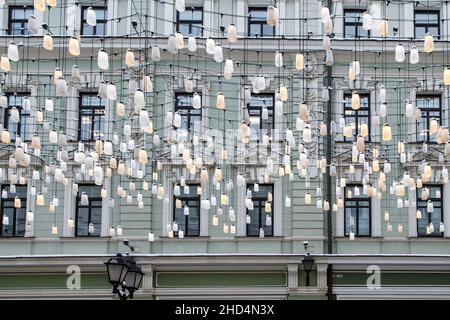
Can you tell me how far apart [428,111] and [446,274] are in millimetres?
4865

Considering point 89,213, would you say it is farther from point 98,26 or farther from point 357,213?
point 357,213

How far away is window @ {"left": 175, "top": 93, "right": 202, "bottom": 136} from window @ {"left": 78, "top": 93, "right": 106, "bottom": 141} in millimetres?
2274

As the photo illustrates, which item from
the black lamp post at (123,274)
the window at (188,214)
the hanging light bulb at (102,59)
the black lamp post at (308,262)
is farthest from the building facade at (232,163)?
the black lamp post at (123,274)

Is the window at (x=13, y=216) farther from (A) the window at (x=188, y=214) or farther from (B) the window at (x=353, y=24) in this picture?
(B) the window at (x=353, y=24)

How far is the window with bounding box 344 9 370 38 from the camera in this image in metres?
26.6

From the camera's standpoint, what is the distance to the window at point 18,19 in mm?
26656

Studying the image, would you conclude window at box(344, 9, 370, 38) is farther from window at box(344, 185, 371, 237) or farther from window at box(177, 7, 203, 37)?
window at box(344, 185, 371, 237)

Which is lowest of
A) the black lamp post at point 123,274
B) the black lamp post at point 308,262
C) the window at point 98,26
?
the black lamp post at point 308,262

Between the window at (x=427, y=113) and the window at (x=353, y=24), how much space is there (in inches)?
102

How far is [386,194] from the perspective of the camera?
1032 inches

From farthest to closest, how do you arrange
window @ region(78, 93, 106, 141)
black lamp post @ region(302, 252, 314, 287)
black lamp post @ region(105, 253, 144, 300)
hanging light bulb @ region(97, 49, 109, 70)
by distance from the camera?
window @ region(78, 93, 106, 141) < black lamp post @ region(302, 252, 314, 287) < hanging light bulb @ region(97, 49, 109, 70) < black lamp post @ region(105, 253, 144, 300)

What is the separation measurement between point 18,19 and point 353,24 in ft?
33.4

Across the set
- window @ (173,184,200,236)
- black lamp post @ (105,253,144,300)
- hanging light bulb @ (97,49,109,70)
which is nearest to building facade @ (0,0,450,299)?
window @ (173,184,200,236)

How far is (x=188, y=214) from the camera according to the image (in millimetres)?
26156
